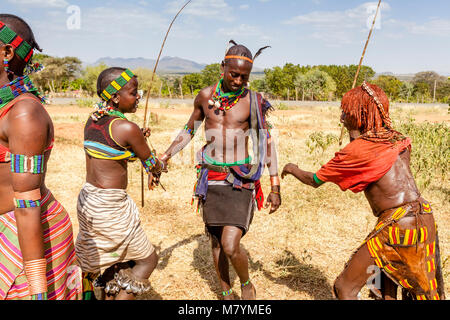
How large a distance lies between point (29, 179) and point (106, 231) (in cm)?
99

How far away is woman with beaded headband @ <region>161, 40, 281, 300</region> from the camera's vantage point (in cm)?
296

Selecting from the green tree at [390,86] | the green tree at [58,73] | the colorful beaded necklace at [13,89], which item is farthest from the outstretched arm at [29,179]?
the green tree at [390,86]

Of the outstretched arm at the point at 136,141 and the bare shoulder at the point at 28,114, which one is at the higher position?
the bare shoulder at the point at 28,114

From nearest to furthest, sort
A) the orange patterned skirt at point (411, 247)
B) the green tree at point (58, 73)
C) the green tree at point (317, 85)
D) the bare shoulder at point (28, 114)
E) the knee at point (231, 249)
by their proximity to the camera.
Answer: the bare shoulder at point (28, 114) < the orange patterned skirt at point (411, 247) < the knee at point (231, 249) < the green tree at point (317, 85) < the green tree at point (58, 73)

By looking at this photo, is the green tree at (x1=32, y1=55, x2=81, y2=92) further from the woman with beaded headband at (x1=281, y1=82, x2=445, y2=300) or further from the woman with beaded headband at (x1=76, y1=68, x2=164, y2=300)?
the woman with beaded headband at (x1=281, y1=82, x2=445, y2=300)

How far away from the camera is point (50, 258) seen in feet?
5.78

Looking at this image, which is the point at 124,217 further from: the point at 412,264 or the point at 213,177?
the point at 412,264

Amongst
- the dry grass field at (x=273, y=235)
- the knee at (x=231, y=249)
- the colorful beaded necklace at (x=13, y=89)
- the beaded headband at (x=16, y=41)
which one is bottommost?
the dry grass field at (x=273, y=235)

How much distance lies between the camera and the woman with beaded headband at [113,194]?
7.88ft

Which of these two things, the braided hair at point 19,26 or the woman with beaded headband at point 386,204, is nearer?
the braided hair at point 19,26

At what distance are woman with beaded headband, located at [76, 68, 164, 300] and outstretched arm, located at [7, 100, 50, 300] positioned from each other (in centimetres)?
82

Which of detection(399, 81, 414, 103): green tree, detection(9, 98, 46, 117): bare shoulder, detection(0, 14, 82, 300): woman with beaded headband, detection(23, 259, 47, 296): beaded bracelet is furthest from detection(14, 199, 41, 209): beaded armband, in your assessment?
detection(399, 81, 414, 103): green tree

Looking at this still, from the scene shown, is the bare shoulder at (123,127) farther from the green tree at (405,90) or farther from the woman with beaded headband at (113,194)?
the green tree at (405,90)

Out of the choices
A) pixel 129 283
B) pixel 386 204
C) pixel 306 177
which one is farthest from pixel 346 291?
pixel 129 283
